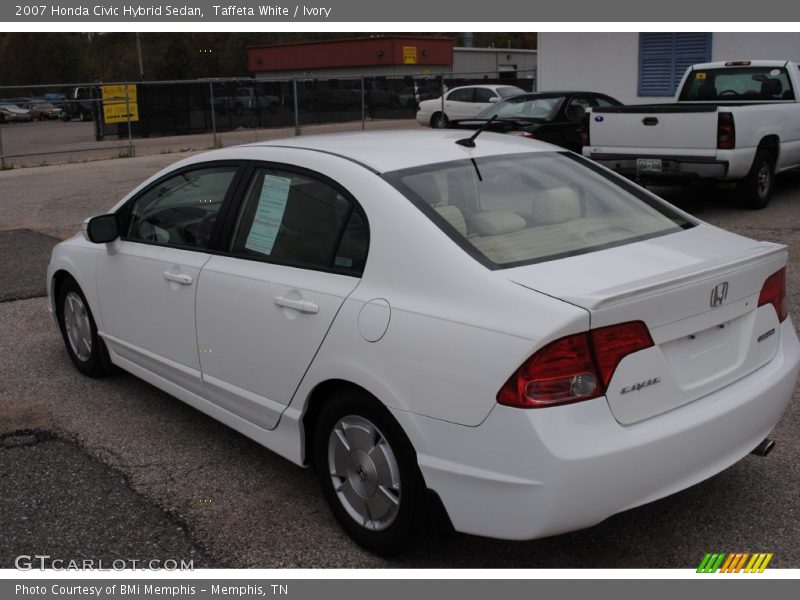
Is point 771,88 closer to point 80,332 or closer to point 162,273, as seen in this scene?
point 80,332

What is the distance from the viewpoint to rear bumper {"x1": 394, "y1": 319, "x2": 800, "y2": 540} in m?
2.76

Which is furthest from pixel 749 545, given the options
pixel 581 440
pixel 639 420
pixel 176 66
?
pixel 176 66

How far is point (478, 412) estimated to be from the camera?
9.37 feet

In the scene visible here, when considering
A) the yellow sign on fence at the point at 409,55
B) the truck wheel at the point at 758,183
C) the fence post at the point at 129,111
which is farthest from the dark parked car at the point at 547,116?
the yellow sign on fence at the point at 409,55

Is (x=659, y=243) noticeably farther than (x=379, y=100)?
No

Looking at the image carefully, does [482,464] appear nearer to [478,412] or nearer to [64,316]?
[478,412]

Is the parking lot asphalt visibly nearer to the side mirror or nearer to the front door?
the front door

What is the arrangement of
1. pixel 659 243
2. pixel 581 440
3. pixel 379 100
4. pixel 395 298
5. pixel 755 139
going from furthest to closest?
pixel 379 100
pixel 755 139
pixel 659 243
pixel 395 298
pixel 581 440

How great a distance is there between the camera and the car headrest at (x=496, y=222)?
11.2 ft

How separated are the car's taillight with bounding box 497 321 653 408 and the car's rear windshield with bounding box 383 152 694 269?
1.54ft

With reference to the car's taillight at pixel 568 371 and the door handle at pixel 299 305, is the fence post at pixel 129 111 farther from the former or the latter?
the car's taillight at pixel 568 371

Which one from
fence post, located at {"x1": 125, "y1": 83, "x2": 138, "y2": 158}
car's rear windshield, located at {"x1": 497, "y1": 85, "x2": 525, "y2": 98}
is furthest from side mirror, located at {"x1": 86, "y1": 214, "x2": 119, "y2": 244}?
car's rear windshield, located at {"x1": 497, "y1": 85, "x2": 525, "y2": 98}

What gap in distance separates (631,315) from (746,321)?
0.75 metres

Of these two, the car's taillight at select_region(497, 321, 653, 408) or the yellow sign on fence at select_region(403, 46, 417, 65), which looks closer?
the car's taillight at select_region(497, 321, 653, 408)
